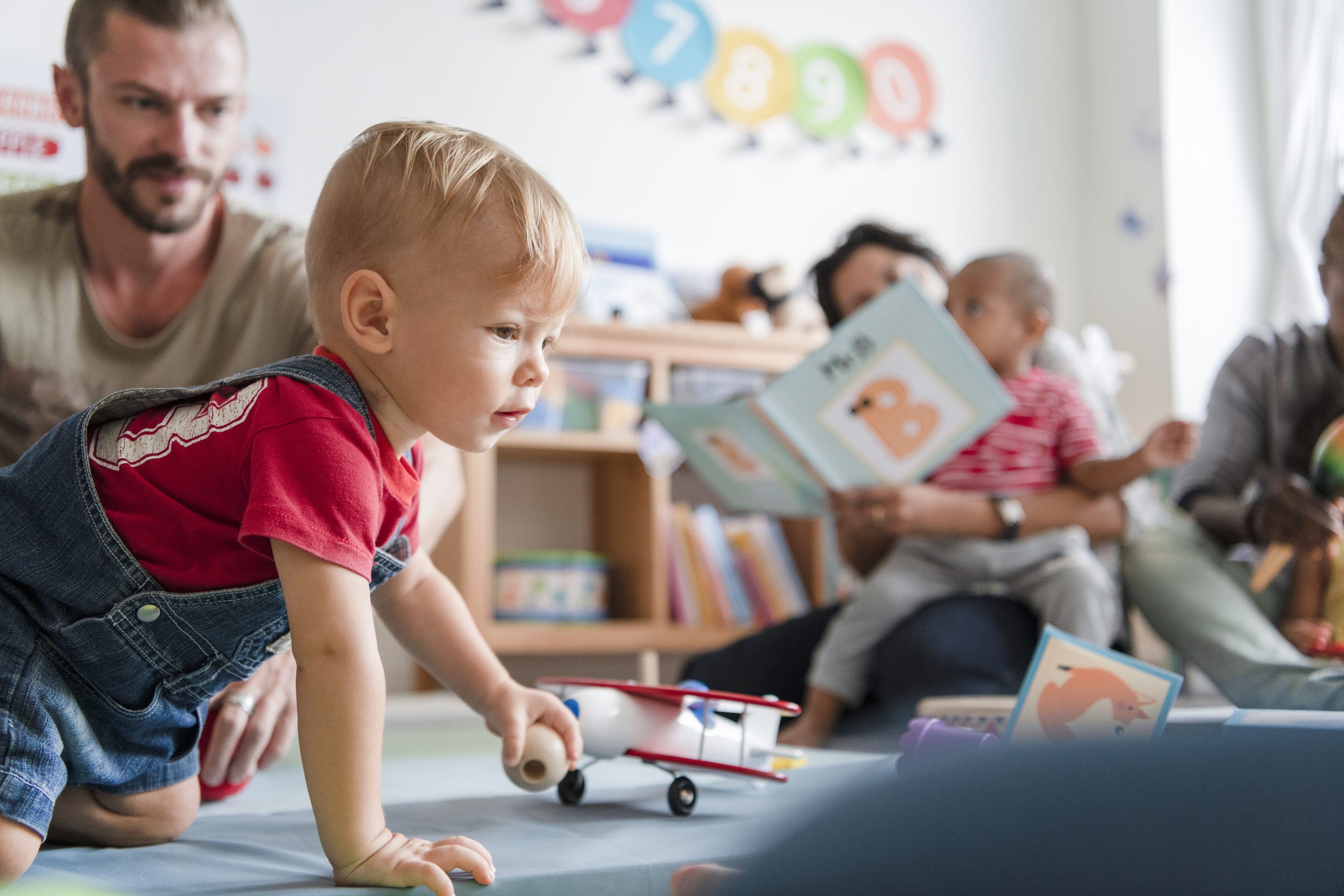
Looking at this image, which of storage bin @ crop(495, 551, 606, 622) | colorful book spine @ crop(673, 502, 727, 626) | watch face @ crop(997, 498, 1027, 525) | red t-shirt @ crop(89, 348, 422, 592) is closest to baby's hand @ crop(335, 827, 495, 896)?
red t-shirt @ crop(89, 348, 422, 592)

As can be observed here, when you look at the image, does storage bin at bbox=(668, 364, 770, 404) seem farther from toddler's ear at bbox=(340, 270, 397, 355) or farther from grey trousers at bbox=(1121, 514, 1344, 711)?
toddler's ear at bbox=(340, 270, 397, 355)

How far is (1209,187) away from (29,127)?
2301 mm

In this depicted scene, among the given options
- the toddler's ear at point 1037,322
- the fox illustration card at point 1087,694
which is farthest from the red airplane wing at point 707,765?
the toddler's ear at point 1037,322

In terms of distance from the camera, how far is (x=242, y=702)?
0.85 meters

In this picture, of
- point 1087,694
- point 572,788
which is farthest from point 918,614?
point 572,788

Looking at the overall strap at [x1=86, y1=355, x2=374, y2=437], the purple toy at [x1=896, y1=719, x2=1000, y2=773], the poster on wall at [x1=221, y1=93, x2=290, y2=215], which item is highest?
the poster on wall at [x1=221, y1=93, x2=290, y2=215]

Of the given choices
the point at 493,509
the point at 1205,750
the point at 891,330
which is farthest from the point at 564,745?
the point at 493,509

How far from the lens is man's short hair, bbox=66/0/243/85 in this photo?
3.28 feet

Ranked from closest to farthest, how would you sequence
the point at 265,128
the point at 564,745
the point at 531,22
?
1. the point at 564,745
2. the point at 265,128
3. the point at 531,22

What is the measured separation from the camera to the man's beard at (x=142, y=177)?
41.1 inches

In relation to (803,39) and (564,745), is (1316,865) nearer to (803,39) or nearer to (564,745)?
(564,745)

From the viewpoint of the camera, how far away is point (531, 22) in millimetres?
2219

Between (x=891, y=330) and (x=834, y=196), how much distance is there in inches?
51.8

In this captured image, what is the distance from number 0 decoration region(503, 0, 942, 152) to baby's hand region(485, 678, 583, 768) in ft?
5.96
